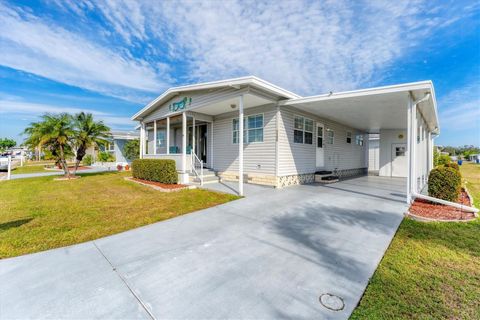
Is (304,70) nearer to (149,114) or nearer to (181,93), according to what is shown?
(181,93)

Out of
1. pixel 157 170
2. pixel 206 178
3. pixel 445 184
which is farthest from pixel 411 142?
pixel 157 170

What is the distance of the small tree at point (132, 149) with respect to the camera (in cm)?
2174

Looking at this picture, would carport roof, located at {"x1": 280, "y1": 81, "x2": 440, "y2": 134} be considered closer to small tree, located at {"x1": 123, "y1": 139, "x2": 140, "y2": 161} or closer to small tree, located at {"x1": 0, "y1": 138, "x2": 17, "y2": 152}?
small tree, located at {"x1": 123, "y1": 139, "x2": 140, "y2": 161}

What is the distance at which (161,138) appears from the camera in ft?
49.9

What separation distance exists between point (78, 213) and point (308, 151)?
30.0 ft

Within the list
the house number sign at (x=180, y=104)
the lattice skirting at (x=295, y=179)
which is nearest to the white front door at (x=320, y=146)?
the lattice skirting at (x=295, y=179)

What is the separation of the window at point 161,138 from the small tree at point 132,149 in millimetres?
7673

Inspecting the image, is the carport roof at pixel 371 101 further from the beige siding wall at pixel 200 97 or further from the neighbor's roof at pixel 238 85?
the beige siding wall at pixel 200 97

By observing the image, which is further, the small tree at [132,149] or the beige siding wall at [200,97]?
the small tree at [132,149]

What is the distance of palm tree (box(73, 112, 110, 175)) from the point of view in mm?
12445

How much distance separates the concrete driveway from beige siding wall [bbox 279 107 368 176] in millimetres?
4591

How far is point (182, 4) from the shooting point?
28.7ft

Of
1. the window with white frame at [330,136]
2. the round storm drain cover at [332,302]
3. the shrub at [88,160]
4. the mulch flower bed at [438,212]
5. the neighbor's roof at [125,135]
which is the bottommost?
the round storm drain cover at [332,302]

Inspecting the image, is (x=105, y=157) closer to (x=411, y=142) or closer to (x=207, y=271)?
(x=207, y=271)
